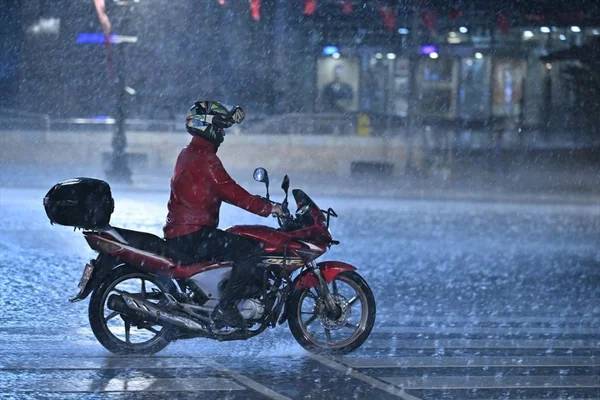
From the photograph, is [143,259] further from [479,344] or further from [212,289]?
[479,344]

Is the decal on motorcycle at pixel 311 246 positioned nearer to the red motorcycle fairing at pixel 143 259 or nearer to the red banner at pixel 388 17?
the red motorcycle fairing at pixel 143 259

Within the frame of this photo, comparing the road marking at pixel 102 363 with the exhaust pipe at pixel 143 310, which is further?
the exhaust pipe at pixel 143 310

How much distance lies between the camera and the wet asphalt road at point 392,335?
7.36m

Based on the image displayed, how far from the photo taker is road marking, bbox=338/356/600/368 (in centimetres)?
823

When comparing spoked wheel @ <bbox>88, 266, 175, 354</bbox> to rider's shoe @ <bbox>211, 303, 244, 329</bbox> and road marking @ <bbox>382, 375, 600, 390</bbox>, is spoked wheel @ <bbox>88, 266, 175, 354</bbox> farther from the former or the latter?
road marking @ <bbox>382, 375, 600, 390</bbox>

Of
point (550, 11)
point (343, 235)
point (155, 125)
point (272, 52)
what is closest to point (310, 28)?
point (272, 52)

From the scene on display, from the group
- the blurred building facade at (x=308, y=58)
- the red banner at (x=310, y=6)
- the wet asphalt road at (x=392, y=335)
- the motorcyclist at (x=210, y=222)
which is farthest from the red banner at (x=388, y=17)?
the motorcyclist at (x=210, y=222)

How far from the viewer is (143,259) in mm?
8000

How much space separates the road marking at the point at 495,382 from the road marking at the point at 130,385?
3.65 feet

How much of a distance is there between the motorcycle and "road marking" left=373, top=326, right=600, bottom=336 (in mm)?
1173

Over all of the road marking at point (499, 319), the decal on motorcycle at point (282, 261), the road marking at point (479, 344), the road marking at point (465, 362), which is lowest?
the road marking at point (499, 319)

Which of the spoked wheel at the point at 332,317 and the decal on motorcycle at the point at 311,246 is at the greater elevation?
the decal on motorcycle at the point at 311,246

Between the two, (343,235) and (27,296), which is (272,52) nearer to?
(343,235)

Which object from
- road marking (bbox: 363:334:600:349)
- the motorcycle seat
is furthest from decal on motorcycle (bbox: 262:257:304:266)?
road marking (bbox: 363:334:600:349)
